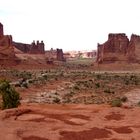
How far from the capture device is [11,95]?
81.1 feet

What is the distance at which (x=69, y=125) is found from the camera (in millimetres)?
16656

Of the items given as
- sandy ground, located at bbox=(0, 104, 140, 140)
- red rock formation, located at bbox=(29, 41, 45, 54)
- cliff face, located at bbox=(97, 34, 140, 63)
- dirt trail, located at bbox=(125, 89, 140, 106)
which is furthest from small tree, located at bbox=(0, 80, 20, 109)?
red rock formation, located at bbox=(29, 41, 45, 54)

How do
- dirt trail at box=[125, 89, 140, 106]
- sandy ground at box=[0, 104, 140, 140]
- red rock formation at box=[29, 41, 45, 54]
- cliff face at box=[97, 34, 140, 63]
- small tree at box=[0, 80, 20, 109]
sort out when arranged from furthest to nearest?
red rock formation at box=[29, 41, 45, 54] < cliff face at box=[97, 34, 140, 63] < dirt trail at box=[125, 89, 140, 106] < small tree at box=[0, 80, 20, 109] < sandy ground at box=[0, 104, 140, 140]

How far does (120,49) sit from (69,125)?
108 metres

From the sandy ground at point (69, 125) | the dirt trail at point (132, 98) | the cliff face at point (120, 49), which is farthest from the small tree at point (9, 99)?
the cliff face at point (120, 49)

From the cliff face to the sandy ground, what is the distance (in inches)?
3937

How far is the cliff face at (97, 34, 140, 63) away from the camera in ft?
392

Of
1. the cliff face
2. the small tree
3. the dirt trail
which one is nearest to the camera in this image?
the small tree

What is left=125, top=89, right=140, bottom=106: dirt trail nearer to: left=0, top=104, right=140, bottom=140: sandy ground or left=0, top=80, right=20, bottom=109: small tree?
left=0, top=80, right=20, bottom=109: small tree

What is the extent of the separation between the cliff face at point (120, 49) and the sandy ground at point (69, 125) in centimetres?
10000

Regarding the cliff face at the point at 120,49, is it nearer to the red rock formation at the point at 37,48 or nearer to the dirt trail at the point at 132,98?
the red rock formation at the point at 37,48

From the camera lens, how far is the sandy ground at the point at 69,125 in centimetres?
1492

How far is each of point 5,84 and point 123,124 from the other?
1148 centimetres

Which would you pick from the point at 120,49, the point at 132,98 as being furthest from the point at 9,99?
the point at 120,49
